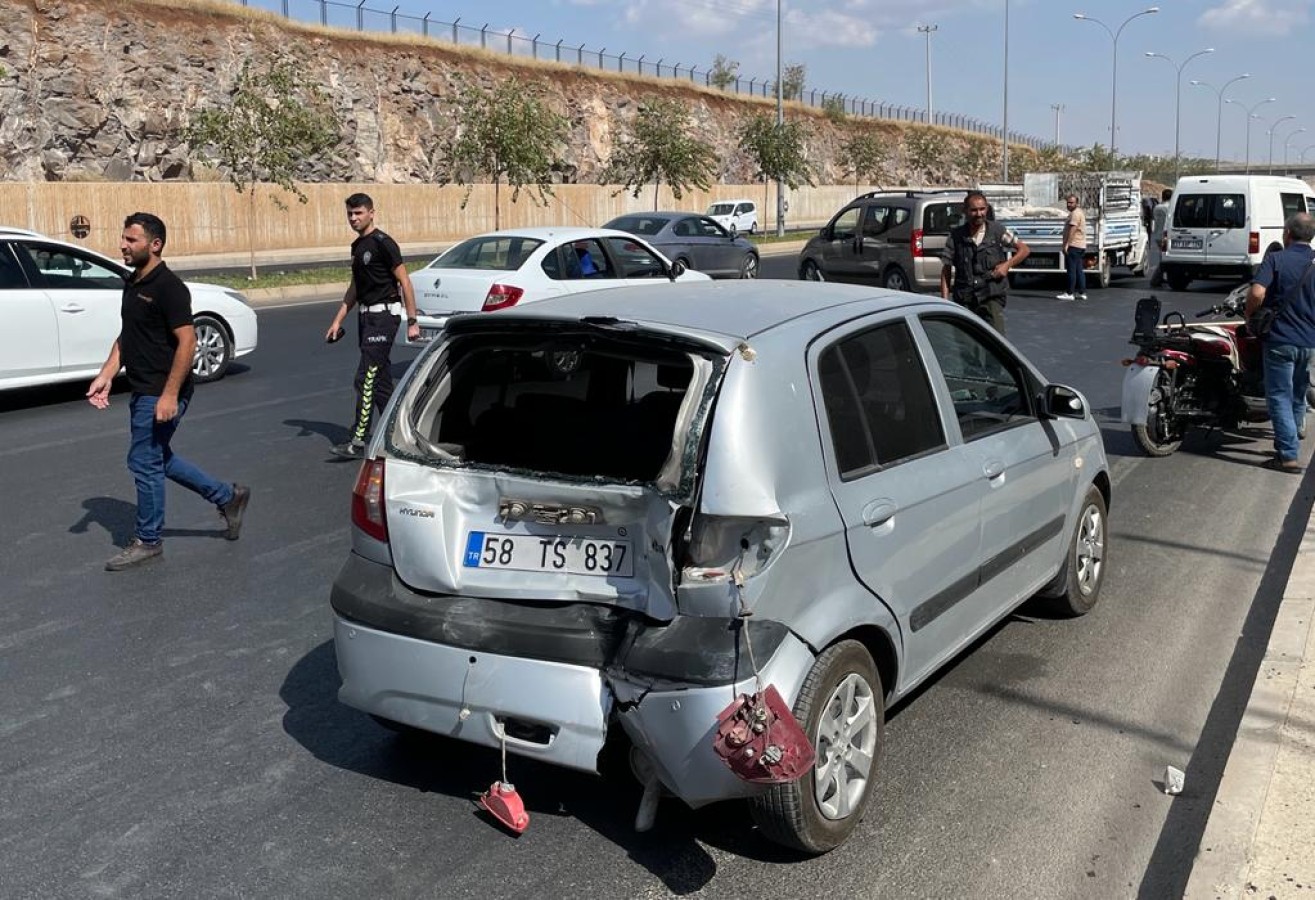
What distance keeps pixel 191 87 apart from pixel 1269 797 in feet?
156

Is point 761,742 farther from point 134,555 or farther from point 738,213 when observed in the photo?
point 738,213

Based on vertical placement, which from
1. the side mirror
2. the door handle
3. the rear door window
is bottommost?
the door handle

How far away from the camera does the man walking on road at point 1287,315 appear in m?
8.73

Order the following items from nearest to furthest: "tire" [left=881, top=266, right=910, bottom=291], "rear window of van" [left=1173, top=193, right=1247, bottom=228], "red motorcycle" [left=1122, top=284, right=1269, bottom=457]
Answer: "red motorcycle" [left=1122, top=284, right=1269, bottom=457] → "tire" [left=881, top=266, right=910, bottom=291] → "rear window of van" [left=1173, top=193, right=1247, bottom=228]

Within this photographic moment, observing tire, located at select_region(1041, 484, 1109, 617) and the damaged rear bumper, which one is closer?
the damaged rear bumper

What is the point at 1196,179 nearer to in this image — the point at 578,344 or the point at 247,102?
the point at 247,102

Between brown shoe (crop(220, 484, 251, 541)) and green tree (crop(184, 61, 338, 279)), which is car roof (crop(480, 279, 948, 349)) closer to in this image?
brown shoe (crop(220, 484, 251, 541))

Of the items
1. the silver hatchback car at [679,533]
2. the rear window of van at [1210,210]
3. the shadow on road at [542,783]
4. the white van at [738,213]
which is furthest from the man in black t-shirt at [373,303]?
the white van at [738,213]

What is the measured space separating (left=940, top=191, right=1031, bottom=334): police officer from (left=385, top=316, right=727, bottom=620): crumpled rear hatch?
20.8 ft

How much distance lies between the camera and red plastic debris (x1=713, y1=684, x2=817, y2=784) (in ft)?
11.3

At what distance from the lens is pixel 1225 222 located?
76.9 ft

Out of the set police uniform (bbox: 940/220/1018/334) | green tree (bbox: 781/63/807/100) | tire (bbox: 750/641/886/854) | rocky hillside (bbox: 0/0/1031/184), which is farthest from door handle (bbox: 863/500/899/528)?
green tree (bbox: 781/63/807/100)

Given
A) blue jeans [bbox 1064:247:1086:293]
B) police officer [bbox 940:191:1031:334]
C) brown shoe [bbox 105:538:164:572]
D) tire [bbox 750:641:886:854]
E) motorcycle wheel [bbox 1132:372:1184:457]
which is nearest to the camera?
tire [bbox 750:641:886:854]

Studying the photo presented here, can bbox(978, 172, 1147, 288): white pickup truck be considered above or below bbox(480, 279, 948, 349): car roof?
above
